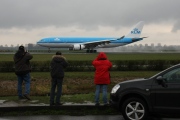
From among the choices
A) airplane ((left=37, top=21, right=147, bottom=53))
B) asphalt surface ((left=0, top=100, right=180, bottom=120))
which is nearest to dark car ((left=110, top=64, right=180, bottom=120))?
asphalt surface ((left=0, top=100, right=180, bottom=120))

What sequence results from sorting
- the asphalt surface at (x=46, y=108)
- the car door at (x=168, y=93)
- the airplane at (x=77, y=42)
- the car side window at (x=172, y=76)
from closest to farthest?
the car door at (x=168, y=93) < the car side window at (x=172, y=76) < the asphalt surface at (x=46, y=108) < the airplane at (x=77, y=42)

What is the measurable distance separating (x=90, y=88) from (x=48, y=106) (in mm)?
6945

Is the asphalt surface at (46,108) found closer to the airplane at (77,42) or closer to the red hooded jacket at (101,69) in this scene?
the red hooded jacket at (101,69)

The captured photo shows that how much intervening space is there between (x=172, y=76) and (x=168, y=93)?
1.39 feet

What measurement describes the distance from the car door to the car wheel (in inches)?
13.0

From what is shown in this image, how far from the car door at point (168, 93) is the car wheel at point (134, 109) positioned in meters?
0.33

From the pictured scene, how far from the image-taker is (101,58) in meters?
10.2

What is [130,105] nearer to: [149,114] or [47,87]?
[149,114]

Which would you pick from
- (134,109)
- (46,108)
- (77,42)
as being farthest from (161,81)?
(77,42)

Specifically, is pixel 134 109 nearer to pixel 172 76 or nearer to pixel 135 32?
pixel 172 76

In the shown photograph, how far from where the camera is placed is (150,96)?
7.98 m

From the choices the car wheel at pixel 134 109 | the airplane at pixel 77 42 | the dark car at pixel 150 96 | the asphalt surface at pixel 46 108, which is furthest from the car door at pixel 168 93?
the airplane at pixel 77 42

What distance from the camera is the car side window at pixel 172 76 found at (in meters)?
7.84

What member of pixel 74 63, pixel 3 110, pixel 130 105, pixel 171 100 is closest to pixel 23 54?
pixel 3 110
